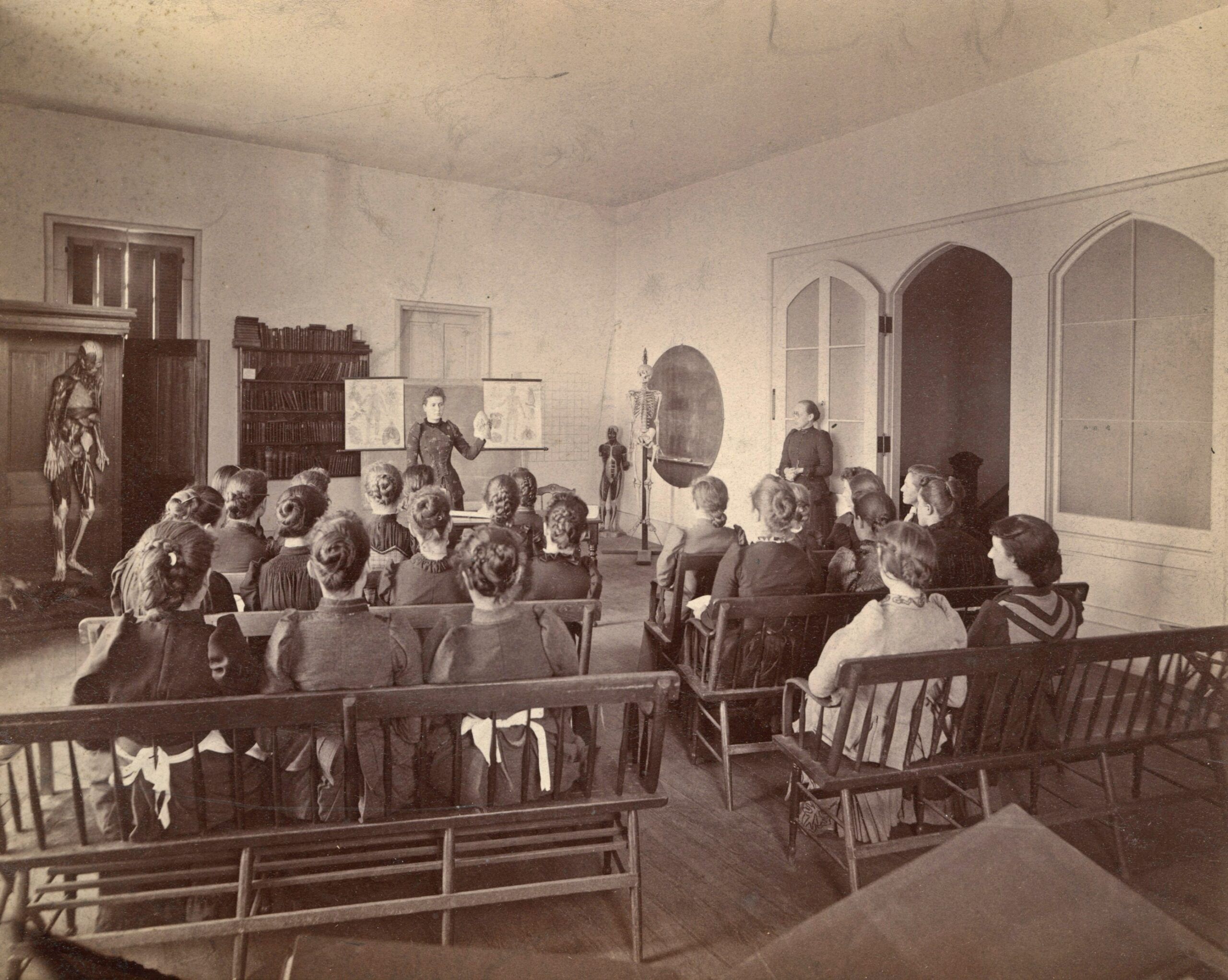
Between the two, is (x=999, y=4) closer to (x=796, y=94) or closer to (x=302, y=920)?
(x=796, y=94)

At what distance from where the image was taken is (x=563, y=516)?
308 centimetres

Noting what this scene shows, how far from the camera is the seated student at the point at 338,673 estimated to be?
6.70 ft

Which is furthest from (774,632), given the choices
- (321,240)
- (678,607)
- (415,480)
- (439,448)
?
(321,240)

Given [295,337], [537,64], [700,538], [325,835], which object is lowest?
[325,835]

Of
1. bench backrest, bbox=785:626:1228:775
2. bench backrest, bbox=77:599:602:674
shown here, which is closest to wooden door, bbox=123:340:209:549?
bench backrest, bbox=77:599:602:674

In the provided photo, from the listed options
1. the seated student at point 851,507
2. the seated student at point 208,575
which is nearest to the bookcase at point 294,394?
the seated student at point 208,575

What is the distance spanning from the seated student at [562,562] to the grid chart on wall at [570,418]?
20.4ft

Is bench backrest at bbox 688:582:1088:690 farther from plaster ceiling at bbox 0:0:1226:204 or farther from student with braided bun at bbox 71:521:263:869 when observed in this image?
plaster ceiling at bbox 0:0:1226:204

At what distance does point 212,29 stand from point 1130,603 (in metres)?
6.69

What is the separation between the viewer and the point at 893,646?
2.35 metres

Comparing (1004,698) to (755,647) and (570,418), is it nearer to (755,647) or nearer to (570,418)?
(755,647)

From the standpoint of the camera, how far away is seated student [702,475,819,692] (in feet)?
9.90

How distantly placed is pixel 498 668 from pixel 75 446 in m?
4.00

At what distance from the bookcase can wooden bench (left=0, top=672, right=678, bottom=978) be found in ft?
18.4
